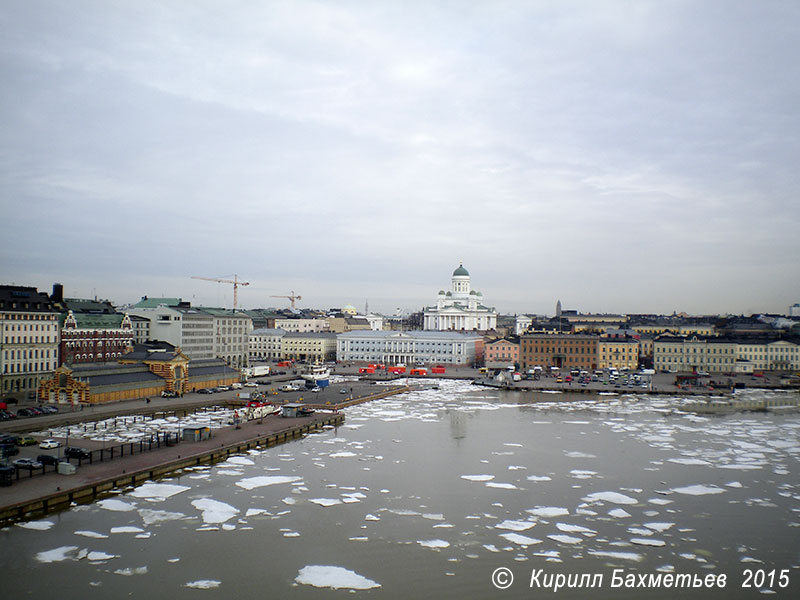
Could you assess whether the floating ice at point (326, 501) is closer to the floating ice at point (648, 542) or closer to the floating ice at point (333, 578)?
the floating ice at point (333, 578)

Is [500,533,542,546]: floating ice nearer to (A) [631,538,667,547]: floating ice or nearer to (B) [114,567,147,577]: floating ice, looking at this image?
(A) [631,538,667,547]: floating ice

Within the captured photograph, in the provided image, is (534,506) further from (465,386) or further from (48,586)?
(465,386)

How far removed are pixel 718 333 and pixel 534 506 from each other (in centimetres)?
12382

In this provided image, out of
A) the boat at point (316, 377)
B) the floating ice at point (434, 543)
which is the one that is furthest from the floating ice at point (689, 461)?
the boat at point (316, 377)

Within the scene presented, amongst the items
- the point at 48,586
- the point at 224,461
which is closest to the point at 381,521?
the point at 48,586

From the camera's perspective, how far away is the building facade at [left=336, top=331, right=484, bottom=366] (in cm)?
10288

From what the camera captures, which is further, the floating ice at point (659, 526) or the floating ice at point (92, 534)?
the floating ice at point (659, 526)

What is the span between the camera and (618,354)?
93.4m

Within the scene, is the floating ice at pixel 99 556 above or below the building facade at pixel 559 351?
below

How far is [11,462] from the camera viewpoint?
27641 millimetres

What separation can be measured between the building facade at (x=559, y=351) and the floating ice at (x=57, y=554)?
8096 centimetres

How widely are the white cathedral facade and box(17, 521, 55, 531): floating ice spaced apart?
113666mm

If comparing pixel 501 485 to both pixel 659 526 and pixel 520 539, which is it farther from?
pixel 659 526

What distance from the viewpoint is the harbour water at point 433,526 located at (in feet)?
57.4
